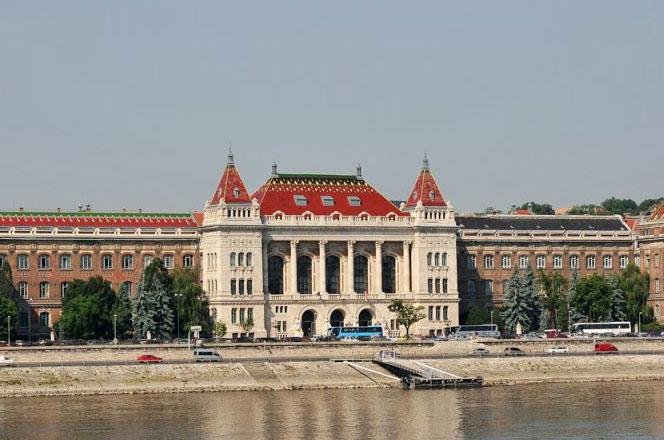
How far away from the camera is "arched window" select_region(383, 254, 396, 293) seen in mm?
181500

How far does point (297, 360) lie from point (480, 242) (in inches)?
2116

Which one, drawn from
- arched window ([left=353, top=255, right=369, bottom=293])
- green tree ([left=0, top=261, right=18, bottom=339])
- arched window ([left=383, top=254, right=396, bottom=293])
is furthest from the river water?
arched window ([left=383, top=254, right=396, bottom=293])

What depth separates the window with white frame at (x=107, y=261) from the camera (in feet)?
589

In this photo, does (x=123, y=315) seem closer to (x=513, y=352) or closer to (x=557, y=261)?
(x=513, y=352)

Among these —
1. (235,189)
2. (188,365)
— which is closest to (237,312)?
(235,189)

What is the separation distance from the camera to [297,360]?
140m

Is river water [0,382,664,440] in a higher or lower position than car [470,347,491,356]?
lower

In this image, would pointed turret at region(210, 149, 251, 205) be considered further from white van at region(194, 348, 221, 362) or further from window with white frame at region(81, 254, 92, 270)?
white van at region(194, 348, 221, 362)

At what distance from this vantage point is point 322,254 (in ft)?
578

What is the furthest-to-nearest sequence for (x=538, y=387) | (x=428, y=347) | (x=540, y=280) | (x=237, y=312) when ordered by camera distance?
(x=540, y=280) → (x=237, y=312) → (x=428, y=347) → (x=538, y=387)

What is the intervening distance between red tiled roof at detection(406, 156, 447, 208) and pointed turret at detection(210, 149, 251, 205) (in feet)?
63.2

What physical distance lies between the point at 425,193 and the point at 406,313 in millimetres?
16513

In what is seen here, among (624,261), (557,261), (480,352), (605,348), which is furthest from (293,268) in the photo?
(624,261)

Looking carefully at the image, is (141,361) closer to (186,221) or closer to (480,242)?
(186,221)
